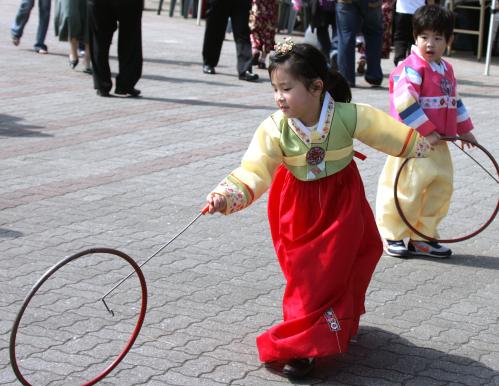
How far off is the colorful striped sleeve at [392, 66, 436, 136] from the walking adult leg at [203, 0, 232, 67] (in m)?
6.71

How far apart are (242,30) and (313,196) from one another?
324 inches

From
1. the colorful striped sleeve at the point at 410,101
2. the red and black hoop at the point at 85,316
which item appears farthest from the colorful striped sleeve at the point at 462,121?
the red and black hoop at the point at 85,316

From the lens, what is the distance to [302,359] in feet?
13.8

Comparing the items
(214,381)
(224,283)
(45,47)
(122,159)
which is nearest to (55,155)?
(122,159)

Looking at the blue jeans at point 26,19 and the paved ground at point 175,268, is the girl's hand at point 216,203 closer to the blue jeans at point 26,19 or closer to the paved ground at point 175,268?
the paved ground at point 175,268

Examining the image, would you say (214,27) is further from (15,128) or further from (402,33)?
(15,128)

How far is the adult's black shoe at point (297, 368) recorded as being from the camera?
13.7ft

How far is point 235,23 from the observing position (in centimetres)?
1231

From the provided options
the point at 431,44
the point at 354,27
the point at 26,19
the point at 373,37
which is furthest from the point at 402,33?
the point at 431,44

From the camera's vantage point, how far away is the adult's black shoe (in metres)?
4.19

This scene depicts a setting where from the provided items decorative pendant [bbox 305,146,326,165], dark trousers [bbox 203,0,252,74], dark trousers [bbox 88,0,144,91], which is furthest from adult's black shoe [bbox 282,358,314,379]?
dark trousers [bbox 203,0,252,74]

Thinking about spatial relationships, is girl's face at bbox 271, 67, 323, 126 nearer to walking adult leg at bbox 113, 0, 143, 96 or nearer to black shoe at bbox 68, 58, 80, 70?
walking adult leg at bbox 113, 0, 143, 96

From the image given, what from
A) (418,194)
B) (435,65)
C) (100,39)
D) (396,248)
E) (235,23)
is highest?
(235,23)

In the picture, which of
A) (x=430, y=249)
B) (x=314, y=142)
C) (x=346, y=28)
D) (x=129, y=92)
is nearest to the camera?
(x=314, y=142)
